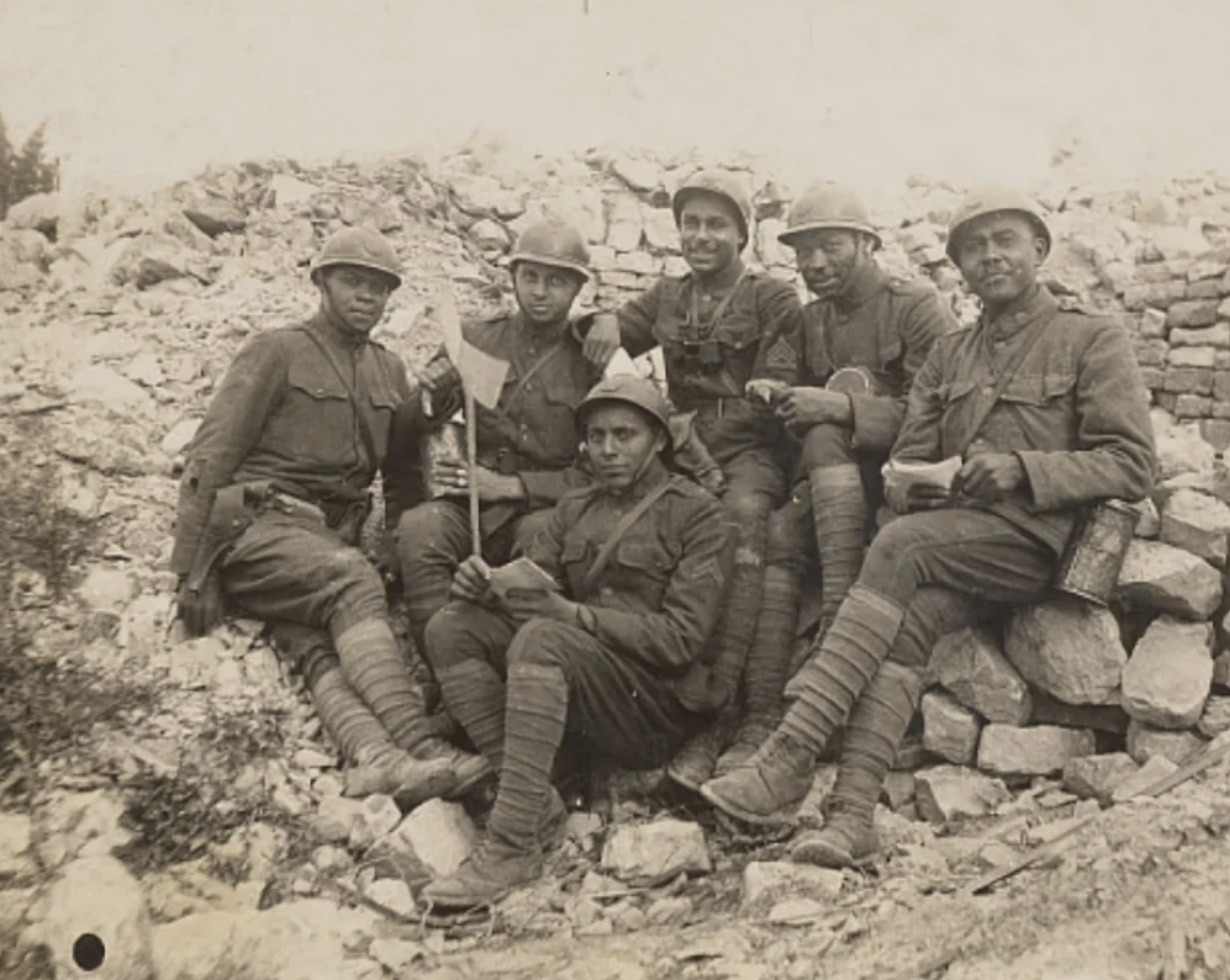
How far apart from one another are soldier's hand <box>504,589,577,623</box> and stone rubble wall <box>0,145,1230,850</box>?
1420 millimetres

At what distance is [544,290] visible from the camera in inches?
205

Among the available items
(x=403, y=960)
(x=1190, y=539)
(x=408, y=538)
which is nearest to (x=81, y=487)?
(x=408, y=538)

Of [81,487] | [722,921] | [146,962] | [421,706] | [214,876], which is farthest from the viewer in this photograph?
[81,487]

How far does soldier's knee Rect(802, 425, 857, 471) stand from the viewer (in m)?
4.62

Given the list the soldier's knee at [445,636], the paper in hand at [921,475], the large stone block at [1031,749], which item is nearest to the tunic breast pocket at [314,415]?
the soldier's knee at [445,636]

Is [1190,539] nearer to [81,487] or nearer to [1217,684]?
[1217,684]

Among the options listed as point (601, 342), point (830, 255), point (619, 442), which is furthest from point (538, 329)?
point (830, 255)

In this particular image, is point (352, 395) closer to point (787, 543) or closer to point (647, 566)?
point (647, 566)

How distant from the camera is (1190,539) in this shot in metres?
4.34

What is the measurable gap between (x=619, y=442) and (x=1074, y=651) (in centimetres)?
180

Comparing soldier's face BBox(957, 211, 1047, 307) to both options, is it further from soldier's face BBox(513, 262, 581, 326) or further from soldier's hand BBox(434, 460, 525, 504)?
soldier's hand BBox(434, 460, 525, 504)

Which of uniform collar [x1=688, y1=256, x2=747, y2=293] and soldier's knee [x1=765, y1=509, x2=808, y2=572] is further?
uniform collar [x1=688, y1=256, x2=747, y2=293]

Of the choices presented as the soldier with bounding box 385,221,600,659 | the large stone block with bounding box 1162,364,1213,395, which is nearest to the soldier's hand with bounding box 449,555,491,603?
the soldier with bounding box 385,221,600,659

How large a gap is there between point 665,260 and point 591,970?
5783mm
